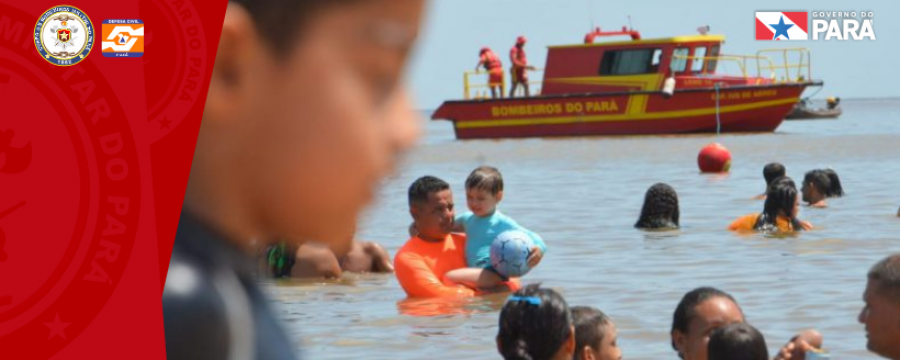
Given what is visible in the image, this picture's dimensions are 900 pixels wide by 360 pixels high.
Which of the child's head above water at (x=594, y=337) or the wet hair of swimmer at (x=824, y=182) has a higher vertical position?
the child's head above water at (x=594, y=337)

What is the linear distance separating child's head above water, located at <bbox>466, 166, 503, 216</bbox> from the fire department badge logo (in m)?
8.51

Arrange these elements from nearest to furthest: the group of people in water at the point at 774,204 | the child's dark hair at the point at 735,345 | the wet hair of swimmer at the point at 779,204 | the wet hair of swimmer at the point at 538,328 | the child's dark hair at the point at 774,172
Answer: the wet hair of swimmer at the point at 538,328 < the child's dark hair at the point at 735,345 < the wet hair of swimmer at the point at 779,204 < the group of people in water at the point at 774,204 < the child's dark hair at the point at 774,172

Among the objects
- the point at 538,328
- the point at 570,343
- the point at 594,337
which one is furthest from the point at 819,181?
the point at 538,328

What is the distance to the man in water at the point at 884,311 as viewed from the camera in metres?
5.25

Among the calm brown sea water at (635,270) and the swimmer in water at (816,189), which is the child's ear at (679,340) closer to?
the calm brown sea water at (635,270)

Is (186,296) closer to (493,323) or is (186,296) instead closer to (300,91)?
(300,91)

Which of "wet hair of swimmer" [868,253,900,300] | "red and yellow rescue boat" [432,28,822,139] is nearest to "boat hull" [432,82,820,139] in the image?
"red and yellow rescue boat" [432,28,822,139]

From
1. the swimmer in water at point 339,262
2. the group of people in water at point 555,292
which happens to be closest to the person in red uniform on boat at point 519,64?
the group of people in water at point 555,292

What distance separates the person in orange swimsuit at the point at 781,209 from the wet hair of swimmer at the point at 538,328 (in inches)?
357

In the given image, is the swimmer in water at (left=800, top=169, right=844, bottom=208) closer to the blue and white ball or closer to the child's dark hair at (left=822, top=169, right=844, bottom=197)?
the child's dark hair at (left=822, top=169, right=844, bottom=197)

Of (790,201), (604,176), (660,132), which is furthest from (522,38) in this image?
(790,201)

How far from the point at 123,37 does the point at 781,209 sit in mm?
13281

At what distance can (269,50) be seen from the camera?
977mm

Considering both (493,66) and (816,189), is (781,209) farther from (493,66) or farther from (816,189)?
(493,66)
